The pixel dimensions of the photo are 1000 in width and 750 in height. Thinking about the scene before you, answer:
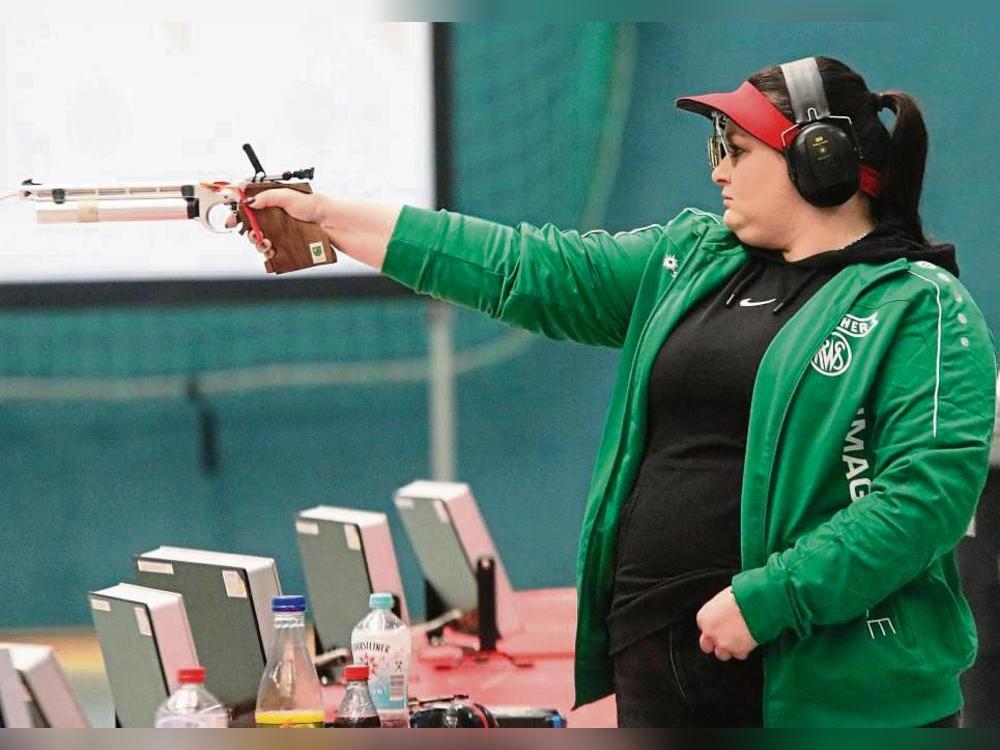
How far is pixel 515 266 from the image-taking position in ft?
6.57

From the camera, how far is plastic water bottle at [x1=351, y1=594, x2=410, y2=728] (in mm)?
2180

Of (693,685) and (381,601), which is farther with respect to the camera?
(381,601)

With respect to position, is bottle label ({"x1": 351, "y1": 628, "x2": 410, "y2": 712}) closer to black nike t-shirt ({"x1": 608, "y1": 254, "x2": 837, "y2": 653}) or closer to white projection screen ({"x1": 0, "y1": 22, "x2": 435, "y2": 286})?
black nike t-shirt ({"x1": 608, "y1": 254, "x2": 837, "y2": 653})

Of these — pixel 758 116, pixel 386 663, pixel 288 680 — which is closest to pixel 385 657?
pixel 386 663

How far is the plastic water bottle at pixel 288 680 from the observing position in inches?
78.4

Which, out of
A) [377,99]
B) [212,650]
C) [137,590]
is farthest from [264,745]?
[377,99]

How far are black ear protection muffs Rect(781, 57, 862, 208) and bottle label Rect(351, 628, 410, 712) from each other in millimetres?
971

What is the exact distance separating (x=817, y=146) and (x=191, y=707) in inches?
41.2

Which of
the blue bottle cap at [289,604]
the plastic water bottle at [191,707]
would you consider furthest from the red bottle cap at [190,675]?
the blue bottle cap at [289,604]

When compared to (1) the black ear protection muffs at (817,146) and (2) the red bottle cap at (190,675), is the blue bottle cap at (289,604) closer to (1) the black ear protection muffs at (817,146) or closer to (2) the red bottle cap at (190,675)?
(2) the red bottle cap at (190,675)

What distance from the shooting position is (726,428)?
1.82 meters

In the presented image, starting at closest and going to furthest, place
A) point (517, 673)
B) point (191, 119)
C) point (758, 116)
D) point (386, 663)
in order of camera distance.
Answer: point (758, 116) → point (386, 663) → point (517, 673) → point (191, 119)

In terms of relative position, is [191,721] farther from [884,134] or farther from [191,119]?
[191,119]

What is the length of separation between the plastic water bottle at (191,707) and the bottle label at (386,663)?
49 centimetres
